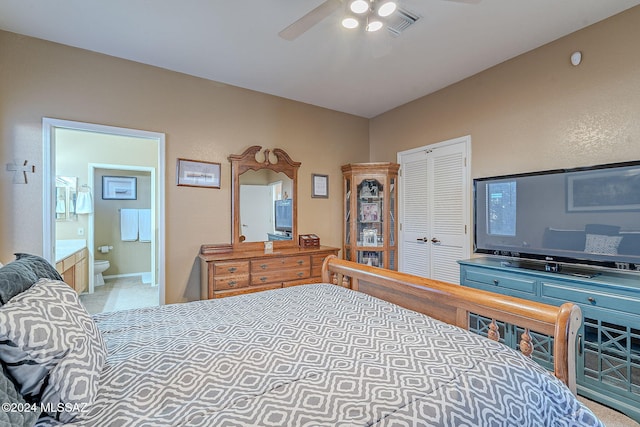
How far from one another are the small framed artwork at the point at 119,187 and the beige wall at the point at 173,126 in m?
3.37

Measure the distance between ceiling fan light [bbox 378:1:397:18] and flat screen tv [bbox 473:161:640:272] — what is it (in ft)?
5.67

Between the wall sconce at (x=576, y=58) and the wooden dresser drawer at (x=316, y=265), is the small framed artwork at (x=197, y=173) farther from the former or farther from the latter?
the wall sconce at (x=576, y=58)

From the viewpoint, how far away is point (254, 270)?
304 centimetres

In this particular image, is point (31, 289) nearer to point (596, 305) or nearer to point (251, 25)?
point (251, 25)

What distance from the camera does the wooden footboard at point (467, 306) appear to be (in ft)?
3.60

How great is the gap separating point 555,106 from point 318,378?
2908mm

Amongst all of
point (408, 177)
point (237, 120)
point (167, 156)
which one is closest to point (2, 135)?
point (167, 156)

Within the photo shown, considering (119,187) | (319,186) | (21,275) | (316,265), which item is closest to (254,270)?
(316,265)

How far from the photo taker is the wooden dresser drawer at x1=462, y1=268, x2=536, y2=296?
2262 mm

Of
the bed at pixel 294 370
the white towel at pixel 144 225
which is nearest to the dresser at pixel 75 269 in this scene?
the white towel at pixel 144 225

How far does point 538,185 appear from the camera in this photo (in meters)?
2.41

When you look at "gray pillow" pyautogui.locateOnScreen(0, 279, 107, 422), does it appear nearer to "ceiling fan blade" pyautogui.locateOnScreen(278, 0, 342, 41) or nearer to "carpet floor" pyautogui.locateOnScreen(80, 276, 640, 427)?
"ceiling fan blade" pyautogui.locateOnScreen(278, 0, 342, 41)

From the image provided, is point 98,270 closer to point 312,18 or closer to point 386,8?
point 312,18

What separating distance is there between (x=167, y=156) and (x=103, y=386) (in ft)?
8.22
